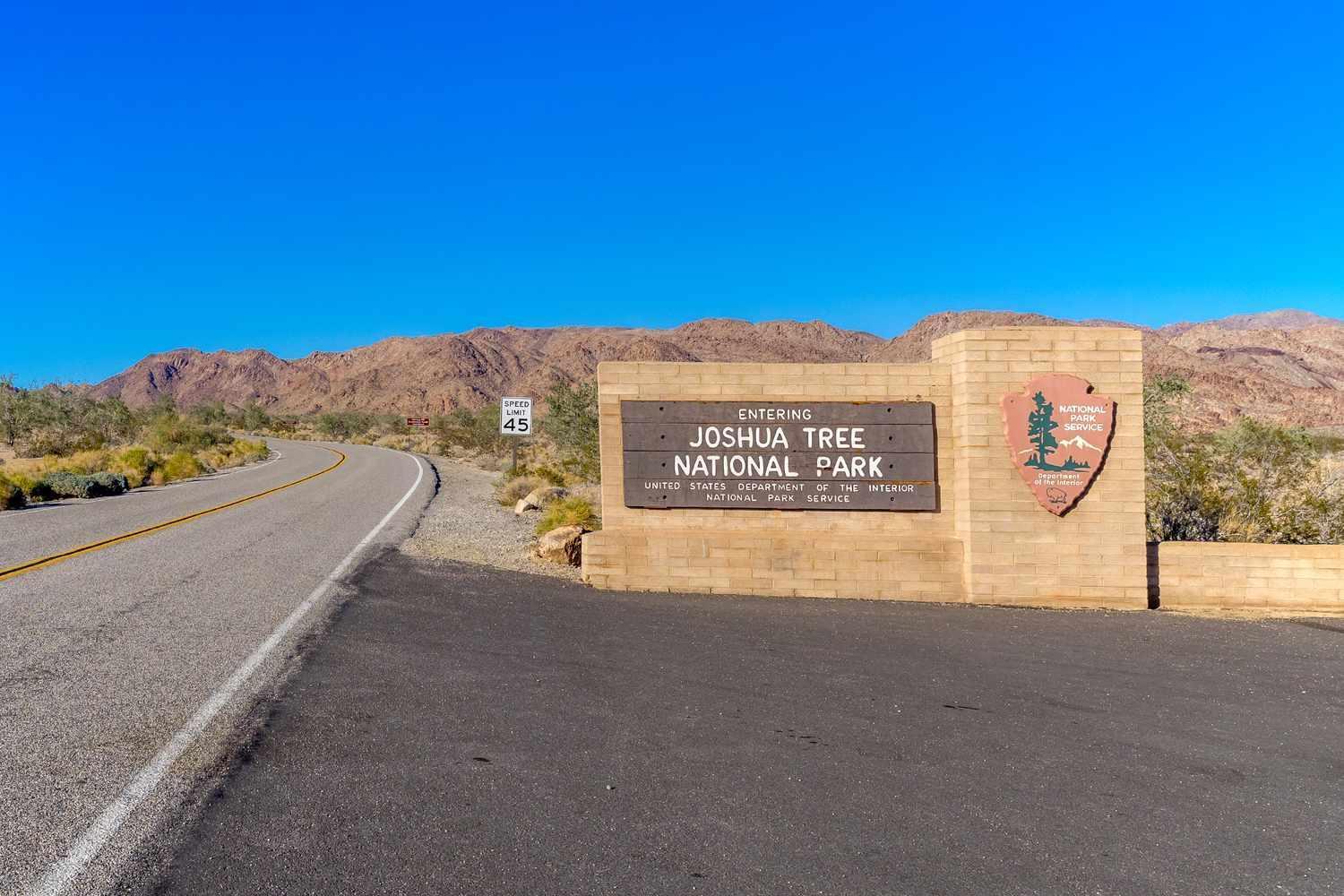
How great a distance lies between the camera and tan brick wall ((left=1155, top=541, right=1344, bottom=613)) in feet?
36.3

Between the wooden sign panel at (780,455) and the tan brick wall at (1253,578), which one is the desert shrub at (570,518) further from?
the tan brick wall at (1253,578)

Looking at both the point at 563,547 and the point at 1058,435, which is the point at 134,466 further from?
the point at 1058,435

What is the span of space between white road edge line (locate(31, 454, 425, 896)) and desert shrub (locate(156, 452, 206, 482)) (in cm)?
2570

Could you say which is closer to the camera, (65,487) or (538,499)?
(538,499)

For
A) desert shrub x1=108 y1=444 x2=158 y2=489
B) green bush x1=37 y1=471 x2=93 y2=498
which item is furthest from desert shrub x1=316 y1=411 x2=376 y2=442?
green bush x1=37 y1=471 x2=93 y2=498

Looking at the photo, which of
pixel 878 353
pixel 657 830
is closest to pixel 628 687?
pixel 657 830

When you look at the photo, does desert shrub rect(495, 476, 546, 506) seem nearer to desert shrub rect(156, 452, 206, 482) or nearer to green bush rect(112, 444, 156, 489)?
green bush rect(112, 444, 156, 489)

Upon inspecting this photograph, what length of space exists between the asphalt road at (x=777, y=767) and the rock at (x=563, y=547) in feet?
13.4

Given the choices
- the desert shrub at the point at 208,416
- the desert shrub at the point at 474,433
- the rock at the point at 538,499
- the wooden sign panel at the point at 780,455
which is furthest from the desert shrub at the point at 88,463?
the desert shrub at the point at 208,416

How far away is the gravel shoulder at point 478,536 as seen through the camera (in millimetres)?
13031

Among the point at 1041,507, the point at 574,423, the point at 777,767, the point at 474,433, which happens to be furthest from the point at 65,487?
the point at 474,433

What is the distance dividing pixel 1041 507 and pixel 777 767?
6.85 metres

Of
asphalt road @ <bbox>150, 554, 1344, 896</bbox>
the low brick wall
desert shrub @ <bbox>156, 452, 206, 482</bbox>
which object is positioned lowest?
asphalt road @ <bbox>150, 554, 1344, 896</bbox>

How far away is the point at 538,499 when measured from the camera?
834 inches
